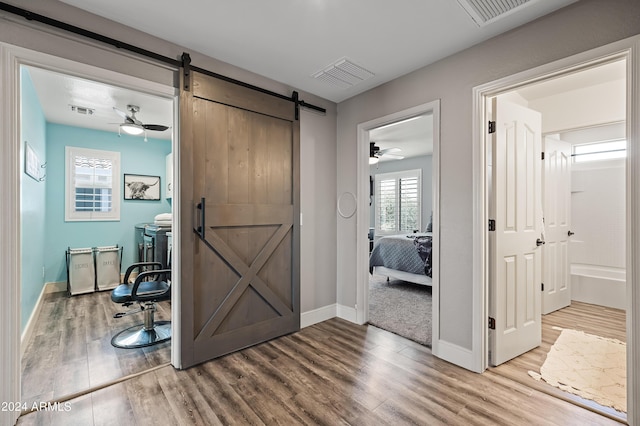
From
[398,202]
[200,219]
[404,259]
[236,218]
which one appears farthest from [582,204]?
[200,219]

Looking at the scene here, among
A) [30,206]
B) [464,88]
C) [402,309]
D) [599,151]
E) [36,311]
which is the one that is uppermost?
[464,88]

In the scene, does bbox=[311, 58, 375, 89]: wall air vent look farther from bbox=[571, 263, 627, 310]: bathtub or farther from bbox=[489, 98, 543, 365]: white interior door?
bbox=[571, 263, 627, 310]: bathtub

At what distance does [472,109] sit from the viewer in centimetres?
239

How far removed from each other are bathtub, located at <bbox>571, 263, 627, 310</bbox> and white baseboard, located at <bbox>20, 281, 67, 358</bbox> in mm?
6122

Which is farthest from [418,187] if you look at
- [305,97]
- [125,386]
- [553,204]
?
[125,386]

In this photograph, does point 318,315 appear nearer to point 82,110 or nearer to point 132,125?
point 132,125

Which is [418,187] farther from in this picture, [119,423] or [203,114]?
[119,423]

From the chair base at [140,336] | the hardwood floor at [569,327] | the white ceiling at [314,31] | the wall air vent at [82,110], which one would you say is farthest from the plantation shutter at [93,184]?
the hardwood floor at [569,327]

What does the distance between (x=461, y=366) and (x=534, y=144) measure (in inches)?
82.8

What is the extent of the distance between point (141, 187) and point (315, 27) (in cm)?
463

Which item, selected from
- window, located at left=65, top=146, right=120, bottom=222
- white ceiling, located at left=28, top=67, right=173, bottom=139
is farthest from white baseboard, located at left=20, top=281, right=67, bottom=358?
white ceiling, located at left=28, top=67, right=173, bottom=139

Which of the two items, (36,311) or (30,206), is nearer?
(30,206)

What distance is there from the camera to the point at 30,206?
312 cm

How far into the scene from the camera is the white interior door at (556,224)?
12.1ft
